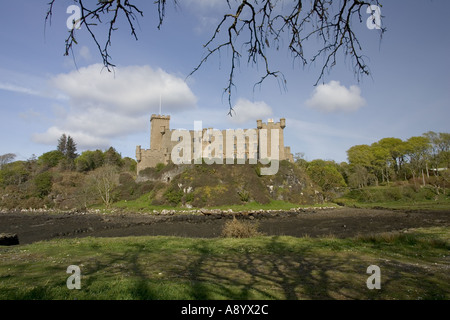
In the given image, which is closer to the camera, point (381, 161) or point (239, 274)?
point (239, 274)

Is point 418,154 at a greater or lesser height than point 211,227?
greater

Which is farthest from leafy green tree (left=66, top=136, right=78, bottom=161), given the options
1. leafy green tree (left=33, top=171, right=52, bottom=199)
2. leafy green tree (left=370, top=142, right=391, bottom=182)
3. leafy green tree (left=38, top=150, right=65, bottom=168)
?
leafy green tree (left=370, top=142, right=391, bottom=182)

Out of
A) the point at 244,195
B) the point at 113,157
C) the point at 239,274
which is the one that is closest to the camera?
the point at 239,274

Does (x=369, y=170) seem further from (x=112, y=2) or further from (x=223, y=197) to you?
(x=112, y=2)

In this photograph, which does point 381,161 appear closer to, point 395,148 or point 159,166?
point 395,148

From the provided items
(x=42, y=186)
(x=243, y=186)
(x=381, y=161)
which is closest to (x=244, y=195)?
(x=243, y=186)

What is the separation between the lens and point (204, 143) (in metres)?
67.9

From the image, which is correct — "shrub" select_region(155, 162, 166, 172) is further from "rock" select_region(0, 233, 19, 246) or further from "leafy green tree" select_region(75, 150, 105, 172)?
"rock" select_region(0, 233, 19, 246)

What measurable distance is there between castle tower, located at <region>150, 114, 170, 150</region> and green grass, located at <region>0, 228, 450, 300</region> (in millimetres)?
58716

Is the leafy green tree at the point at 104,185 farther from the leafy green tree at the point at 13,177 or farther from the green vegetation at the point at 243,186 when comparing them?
the leafy green tree at the point at 13,177

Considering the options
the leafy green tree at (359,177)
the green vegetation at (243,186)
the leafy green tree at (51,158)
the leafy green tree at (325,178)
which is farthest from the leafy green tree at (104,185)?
the leafy green tree at (359,177)

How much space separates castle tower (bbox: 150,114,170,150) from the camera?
6850 cm

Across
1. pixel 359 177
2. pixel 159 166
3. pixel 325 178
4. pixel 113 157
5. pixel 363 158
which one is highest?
pixel 113 157

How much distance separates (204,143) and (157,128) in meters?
12.0
